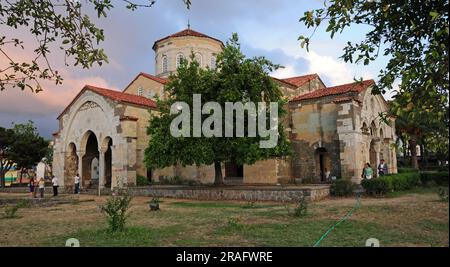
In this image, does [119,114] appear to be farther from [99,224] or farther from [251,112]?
[99,224]

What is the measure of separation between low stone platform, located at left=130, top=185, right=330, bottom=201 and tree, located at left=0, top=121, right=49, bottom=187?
24767mm

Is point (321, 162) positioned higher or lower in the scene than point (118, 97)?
lower

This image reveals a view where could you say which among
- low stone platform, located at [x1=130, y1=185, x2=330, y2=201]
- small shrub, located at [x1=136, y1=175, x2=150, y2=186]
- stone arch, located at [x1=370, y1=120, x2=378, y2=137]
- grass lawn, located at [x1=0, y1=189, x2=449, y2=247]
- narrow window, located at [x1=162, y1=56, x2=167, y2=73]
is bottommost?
grass lawn, located at [x1=0, y1=189, x2=449, y2=247]

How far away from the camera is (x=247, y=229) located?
916cm

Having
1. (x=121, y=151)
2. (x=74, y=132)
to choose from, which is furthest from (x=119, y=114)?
(x=74, y=132)

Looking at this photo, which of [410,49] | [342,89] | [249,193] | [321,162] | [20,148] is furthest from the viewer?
[20,148]

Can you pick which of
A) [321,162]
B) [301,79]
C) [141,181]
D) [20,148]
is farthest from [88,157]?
[321,162]

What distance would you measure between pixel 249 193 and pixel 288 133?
25.9 feet

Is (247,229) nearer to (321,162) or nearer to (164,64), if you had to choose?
(321,162)

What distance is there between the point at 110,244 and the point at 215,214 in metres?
5.42

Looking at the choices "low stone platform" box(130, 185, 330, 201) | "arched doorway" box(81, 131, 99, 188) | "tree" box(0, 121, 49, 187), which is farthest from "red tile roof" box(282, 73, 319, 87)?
"tree" box(0, 121, 49, 187)

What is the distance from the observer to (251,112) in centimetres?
1741

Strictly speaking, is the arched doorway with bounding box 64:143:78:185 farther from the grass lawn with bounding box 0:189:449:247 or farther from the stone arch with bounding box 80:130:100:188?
the grass lawn with bounding box 0:189:449:247

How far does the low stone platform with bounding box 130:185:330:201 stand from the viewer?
1636cm
